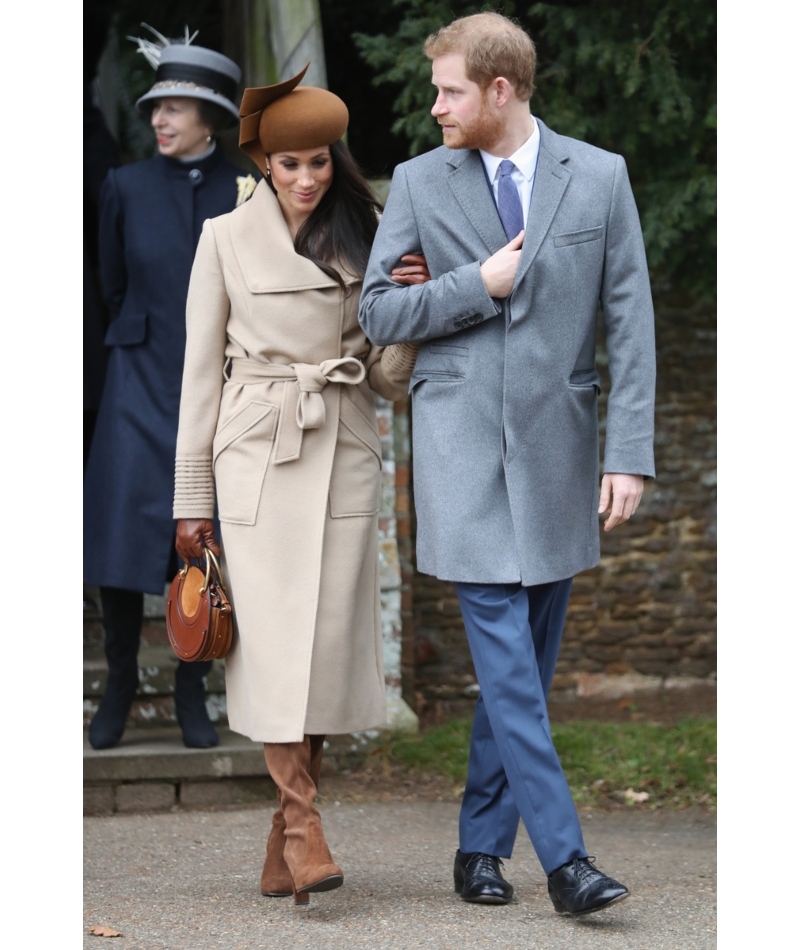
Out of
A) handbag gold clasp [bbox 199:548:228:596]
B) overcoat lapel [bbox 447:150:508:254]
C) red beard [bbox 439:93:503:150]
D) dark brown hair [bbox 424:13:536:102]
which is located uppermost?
dark brown hair [bbox 424:13:536:102]

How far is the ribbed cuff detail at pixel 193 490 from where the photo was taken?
3.59m

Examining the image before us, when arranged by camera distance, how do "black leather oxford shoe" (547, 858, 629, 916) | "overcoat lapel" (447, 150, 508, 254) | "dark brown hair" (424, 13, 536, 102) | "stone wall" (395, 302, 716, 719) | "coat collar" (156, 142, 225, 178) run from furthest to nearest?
"stone wall" (395, 302, 716, 719) → "coat collar" (156, 142, 225, 178) → "overcoat lapel" (447, 150, 508, 254) → "dark brown hair" (424, 13, 536, 102) → "black leather oxford shoe" (547, 858, 629, 916)

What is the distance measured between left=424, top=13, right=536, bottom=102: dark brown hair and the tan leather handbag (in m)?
1.34

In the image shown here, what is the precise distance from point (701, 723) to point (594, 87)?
2.77 meters

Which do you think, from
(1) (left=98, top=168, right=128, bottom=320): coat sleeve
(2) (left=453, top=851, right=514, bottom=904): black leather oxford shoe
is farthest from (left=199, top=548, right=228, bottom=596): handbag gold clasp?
(1) (left=98, top=168, right=128, bottom=320): coat sleeve

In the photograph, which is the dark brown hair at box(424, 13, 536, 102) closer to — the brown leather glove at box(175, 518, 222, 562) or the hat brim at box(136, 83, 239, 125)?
the brown leather glove at box(175, 518, 222, 562)

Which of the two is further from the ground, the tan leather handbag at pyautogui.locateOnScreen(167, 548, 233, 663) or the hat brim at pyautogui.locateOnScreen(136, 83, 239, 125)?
the hat brim at pyautogui.locateOnScreen(136, 83, 239, 125)

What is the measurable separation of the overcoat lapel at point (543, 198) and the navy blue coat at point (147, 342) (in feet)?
6.09

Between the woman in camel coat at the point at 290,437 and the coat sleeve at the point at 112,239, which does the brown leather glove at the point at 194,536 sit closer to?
the woman in camel coat at the point at 290,437

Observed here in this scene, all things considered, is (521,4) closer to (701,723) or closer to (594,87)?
(594,87)

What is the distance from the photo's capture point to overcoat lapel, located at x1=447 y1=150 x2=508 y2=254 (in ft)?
10.9

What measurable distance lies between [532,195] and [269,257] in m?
0.70

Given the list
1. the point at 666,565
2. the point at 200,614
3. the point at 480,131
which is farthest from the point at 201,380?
the point at 666,565

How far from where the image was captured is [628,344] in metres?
Answer: 3.33
